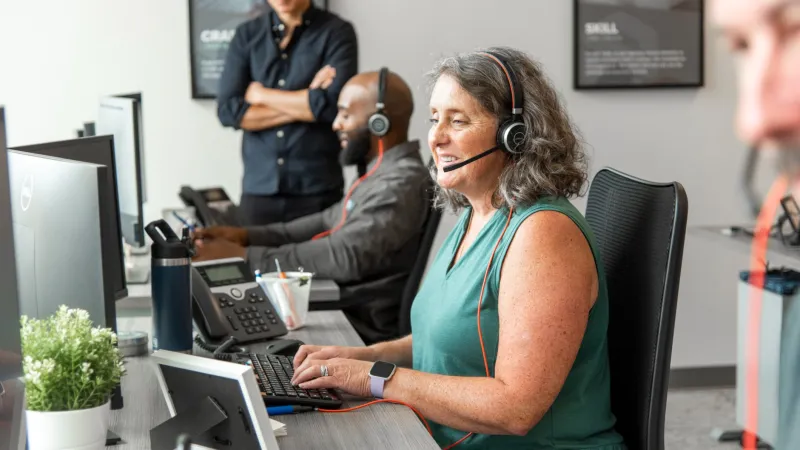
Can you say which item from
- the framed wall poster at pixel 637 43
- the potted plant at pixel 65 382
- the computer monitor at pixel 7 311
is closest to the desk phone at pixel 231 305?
the potted plant at pixel 65 382

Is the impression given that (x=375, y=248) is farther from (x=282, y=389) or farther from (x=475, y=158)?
(x=282, y=389)

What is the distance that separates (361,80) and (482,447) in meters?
1.45

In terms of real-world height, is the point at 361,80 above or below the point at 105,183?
above

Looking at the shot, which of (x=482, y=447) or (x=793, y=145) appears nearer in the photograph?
(x=793, y=145)

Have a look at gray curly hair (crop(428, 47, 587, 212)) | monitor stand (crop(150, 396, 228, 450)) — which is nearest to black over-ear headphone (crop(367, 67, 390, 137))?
gray curly hair (crop(428, 47, 587, 212))

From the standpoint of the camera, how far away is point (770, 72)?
1.23ft

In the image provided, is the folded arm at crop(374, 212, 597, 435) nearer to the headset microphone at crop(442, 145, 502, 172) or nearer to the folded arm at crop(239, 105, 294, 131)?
the headset microphone at crop(442, 145, 502, 172)

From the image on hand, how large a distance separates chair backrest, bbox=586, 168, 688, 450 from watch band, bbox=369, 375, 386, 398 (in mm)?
412

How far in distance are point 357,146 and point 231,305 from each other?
0.84m

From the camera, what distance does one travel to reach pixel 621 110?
4336 mm

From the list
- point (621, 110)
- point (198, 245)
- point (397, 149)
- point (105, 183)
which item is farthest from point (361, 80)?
point (621, 110)

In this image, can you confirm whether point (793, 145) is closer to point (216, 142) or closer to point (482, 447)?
point (482, 447)

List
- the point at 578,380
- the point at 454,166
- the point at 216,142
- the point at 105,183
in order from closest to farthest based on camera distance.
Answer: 1. the point at 105,183
2. the point at 578,380
3. the point at 454,166
4. the point at 216,142

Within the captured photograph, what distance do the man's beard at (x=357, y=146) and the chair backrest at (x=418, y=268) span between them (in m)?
0.26
